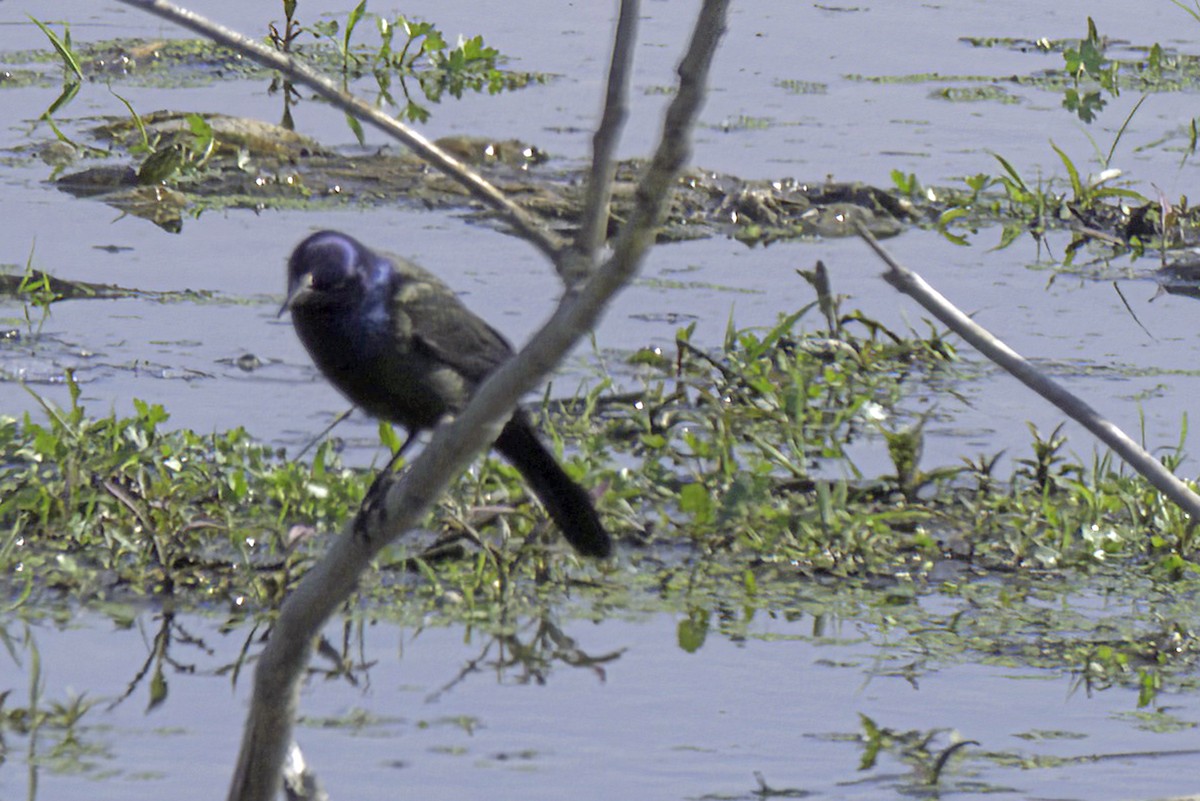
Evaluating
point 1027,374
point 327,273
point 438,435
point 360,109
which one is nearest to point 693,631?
point 327,273

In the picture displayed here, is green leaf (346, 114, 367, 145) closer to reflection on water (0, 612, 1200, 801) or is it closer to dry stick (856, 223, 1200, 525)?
reflection on water (0, 612, 1200, 801)

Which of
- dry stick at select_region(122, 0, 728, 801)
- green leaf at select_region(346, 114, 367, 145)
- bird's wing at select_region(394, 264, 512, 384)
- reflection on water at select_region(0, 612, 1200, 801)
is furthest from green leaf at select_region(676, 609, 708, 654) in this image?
green leaf at select_region(346, 114, 367, 145)

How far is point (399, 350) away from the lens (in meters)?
3.68

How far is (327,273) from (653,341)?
206cm

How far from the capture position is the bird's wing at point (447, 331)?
374cm

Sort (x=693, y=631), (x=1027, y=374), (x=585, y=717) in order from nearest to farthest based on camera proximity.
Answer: (x=1027, y=374) < (x=585, y=717) < (x=693, y=631)

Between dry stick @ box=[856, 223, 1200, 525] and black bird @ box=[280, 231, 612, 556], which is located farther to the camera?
black bird @ box=[280, 231, 612, 556]

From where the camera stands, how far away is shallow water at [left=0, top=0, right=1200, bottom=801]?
3.26 m

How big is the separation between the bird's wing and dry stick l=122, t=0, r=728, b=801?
4.06 ft

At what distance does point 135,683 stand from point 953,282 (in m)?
3.33

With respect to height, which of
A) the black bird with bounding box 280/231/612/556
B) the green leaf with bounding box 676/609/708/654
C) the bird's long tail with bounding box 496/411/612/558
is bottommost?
the green leaf with bounding box 676/609/708/654

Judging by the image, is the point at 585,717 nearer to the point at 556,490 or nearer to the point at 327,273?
the point at 556,490

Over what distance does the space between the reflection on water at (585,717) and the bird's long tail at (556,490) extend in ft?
0.67

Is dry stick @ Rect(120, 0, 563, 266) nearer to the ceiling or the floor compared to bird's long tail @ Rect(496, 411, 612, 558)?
nearer to the ceiling
